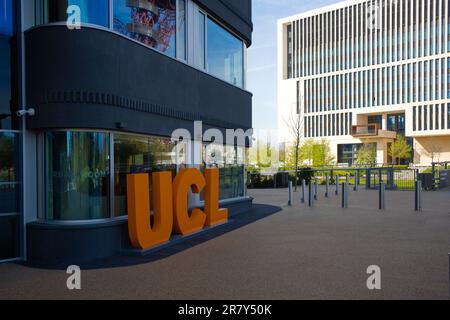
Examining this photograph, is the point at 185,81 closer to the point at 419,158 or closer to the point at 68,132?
the point at 68,132

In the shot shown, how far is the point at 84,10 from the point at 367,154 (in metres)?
69.7

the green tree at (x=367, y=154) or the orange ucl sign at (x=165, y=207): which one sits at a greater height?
the green tree at (x=367, y=154)

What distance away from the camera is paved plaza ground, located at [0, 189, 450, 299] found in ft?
20.5

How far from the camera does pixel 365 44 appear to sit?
278 feet

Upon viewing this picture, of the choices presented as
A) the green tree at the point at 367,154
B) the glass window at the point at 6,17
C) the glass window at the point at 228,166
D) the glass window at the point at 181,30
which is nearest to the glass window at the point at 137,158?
the glass window at the point at 228,166

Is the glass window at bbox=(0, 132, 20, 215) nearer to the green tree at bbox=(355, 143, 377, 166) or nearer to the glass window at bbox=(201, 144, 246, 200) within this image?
the glass window at bbox=(201, 144, 246, 200)

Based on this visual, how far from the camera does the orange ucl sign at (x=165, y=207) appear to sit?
8.59m

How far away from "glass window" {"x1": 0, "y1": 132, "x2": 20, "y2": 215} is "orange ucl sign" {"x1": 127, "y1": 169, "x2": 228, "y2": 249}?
85.7 inches

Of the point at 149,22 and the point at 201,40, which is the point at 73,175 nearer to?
the point at 149,22

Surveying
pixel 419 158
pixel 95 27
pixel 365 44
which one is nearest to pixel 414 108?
pixel 419 158

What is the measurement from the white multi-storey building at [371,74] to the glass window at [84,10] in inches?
2460

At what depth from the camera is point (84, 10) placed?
8.60 metres

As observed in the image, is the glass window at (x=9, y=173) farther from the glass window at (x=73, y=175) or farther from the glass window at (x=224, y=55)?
the glass window at (x=224, y=55)

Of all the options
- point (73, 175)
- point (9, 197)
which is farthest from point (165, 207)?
point (9, 197)
